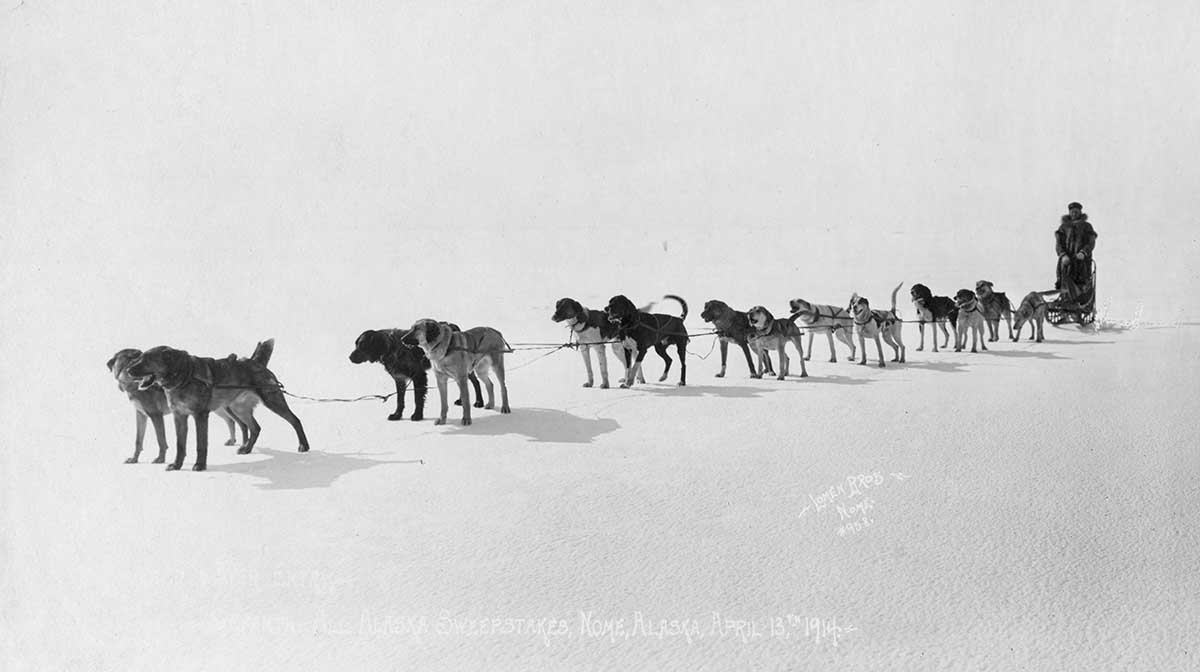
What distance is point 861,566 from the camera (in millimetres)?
4289

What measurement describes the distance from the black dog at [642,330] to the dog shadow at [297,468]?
12.8 feet

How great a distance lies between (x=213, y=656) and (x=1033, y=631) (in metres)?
3.63

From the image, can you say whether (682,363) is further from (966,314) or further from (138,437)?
(138,437)

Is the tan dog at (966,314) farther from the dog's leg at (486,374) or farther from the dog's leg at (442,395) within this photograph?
the dog's leg at (442,395)

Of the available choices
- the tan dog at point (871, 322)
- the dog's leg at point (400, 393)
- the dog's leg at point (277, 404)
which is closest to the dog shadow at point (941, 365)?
the tan dog at point (871, 322)

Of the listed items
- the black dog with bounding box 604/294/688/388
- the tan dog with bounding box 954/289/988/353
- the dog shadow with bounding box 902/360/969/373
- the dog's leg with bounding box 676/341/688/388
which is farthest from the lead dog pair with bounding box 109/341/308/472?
the tan dog with bounding box 954/289/988/353

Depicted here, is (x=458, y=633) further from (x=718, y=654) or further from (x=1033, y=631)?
(x=1033, y=631)

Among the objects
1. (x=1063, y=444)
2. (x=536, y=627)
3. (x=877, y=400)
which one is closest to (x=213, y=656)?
(x=536, y=627)

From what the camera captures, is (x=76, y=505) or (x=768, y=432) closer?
(x=76, y=505)

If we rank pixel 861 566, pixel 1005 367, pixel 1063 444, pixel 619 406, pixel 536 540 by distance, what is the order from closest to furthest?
1. pixel 861 566
2. pixel 536 540
3. pixel 1063 444
4. pixel 619 406
5. pixel 1005 367

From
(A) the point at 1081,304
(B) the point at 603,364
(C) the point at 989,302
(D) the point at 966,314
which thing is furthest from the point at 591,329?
(A) the point at 1081,304

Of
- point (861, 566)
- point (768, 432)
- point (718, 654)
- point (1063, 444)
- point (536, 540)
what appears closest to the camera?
point (718, 654)

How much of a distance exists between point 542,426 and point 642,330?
2.62m

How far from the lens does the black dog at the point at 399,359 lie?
7293 millimetres
